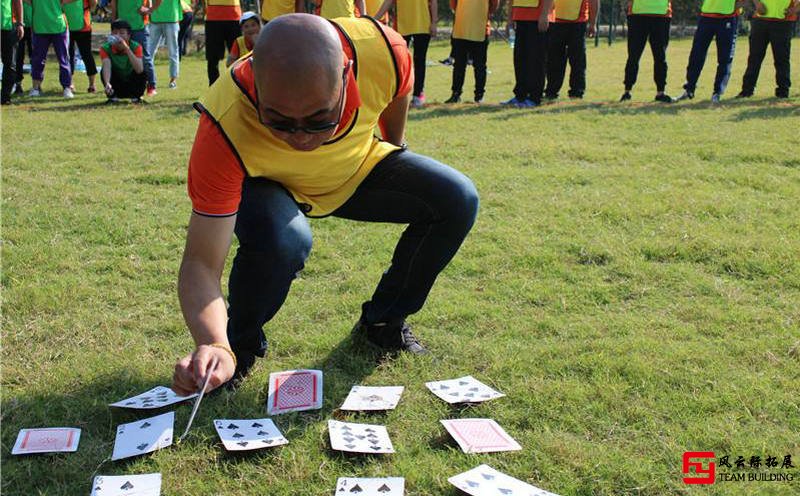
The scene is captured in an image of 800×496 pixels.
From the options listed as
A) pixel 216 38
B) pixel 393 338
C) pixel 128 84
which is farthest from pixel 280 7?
pixel 393 338

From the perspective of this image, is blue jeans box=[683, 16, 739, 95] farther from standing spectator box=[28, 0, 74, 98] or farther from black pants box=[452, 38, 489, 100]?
standing spectator box=[28, 0, 74, 98]

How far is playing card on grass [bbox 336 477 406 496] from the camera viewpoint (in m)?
2.20

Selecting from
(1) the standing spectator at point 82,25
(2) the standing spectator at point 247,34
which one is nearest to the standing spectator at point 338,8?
(2) the standing spectator at point 247,34

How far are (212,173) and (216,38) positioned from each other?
7488mm

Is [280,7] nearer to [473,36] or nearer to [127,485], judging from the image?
[473,36]

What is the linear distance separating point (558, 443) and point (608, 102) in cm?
742

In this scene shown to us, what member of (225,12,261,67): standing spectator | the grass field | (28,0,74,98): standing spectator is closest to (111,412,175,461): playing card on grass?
the grass field

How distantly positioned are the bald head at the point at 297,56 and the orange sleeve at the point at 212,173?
302 mm

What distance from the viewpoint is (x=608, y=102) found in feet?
30.2

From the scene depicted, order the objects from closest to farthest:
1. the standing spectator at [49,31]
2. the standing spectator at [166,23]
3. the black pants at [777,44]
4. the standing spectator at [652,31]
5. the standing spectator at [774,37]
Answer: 1. the standing spectator at [652,31]
2. the standing spectator at [774,37]
3. the black pants at [777,44]
4. the standing spectator at [49,31]
5. the standing spectator at [166,23]

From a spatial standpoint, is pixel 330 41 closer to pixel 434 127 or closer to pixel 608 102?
pixel 434 127

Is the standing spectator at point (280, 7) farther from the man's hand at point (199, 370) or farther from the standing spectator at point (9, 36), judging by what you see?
the man's hand at point (199, 370)

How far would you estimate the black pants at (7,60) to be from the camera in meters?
9.03

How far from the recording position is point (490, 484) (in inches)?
87.0
